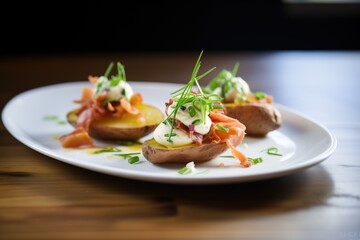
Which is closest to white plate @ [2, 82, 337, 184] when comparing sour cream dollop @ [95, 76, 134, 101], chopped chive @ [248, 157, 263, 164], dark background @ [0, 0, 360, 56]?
chopped chive @ [248, 157, 263, 164]

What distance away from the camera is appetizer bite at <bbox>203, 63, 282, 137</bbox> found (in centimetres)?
254

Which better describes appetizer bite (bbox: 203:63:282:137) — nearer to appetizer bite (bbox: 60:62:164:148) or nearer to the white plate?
the white plate

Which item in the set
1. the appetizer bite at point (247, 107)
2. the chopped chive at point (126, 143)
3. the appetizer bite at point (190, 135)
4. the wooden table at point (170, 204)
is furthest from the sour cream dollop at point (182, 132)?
the appetizer bite at point (247, 107)

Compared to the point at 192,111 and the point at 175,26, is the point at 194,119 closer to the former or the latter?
the point at 192,111

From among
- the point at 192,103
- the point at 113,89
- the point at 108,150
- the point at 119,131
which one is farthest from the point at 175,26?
the point at 192,103

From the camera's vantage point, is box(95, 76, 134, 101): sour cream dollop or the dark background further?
the dark background

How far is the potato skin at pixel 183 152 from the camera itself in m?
2.05

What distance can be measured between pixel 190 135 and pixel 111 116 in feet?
2.11

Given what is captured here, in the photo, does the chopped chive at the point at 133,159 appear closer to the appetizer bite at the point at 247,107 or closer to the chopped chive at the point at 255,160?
the chopped chive at the point at 255,160

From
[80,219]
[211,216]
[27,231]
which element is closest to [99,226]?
[80,219]

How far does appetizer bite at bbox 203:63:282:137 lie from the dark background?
2983 mm

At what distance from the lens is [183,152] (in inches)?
81.0

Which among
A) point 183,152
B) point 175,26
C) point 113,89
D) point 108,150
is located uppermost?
point 175,26

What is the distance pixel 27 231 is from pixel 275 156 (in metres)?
1.08
